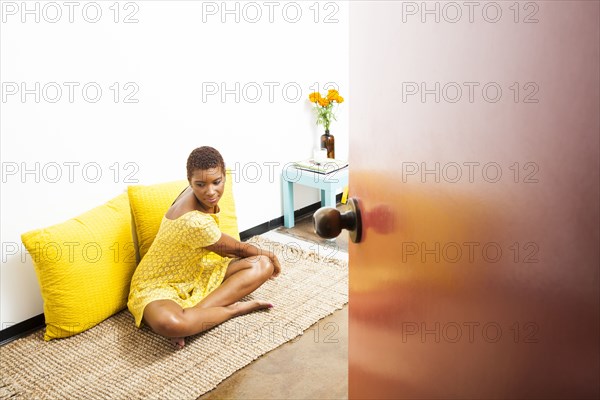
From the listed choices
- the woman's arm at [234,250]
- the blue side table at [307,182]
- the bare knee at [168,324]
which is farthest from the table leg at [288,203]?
the bare knee at [168,324]

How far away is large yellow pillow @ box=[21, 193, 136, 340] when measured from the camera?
2.24 metres

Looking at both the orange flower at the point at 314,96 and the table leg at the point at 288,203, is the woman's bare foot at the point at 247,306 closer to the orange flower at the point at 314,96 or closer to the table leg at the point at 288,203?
the table leg at the point at 288,203

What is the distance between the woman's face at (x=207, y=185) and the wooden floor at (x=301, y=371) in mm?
669

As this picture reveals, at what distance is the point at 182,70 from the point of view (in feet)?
9.12

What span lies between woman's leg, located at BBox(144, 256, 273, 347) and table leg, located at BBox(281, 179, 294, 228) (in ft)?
2.69

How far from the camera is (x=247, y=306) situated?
97.3 inches

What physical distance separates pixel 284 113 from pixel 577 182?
300cm

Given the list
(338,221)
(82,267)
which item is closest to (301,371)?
(82,267)

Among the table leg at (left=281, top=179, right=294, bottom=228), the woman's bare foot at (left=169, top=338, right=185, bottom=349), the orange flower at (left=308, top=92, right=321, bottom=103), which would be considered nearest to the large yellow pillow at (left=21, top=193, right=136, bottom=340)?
the woman's bare foot at (left=169, top=338, right=185, bottom=349)

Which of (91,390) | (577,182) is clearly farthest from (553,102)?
(91,390)

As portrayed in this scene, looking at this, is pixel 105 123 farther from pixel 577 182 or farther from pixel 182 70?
pixel 577 182

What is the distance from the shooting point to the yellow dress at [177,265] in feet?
7.57

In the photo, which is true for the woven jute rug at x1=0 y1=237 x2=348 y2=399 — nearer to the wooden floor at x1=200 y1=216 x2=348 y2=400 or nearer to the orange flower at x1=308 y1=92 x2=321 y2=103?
the wooden floor at x1=200 y1=216 x2=348 y2=400

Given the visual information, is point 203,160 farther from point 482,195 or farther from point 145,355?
point 482,195
